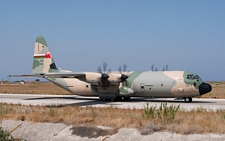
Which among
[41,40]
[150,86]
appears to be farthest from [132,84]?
[41,40]

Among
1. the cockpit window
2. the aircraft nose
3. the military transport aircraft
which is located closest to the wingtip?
the military transport aircraft

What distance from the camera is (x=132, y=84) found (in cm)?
3078

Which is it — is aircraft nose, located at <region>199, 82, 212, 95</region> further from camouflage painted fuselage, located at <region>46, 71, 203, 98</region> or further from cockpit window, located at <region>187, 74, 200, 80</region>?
cockpit window, located at <region>187, 74, 200, 80</region>

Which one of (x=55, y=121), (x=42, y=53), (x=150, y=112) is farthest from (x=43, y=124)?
(x=42, y=53)

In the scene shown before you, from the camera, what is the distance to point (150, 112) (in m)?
15.2

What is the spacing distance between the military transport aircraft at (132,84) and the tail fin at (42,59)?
0.87 m

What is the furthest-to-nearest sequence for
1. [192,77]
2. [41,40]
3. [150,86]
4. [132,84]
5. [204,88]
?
[41,40] < [132,84] < [150,86] < [192,77] < [204,88]

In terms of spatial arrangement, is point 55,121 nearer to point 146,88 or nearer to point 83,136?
point 83,136

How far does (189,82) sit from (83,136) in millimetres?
16427

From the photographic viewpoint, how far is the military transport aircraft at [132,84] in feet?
92.9

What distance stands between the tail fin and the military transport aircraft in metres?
0.87

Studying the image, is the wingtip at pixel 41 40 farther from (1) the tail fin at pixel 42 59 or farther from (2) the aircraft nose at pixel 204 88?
(2) the aircraft nose at pixel 204 88

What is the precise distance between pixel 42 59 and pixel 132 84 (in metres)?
13.0

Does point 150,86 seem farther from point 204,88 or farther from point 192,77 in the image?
point 204,88
